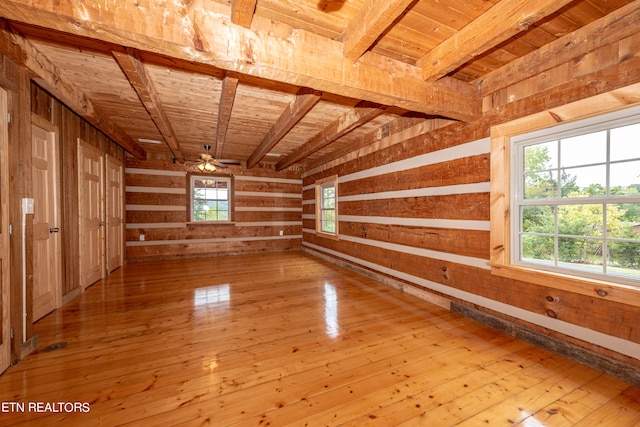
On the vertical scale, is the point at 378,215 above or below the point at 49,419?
above

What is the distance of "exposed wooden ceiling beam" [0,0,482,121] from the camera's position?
137 cm

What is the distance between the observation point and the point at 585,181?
1.97m

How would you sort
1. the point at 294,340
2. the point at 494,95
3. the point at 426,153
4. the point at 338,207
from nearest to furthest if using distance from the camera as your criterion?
the point at 294,340 < the point at 494,95 < the point at 426,153 < the point at 338,207

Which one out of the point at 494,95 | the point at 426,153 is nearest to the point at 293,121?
the point at 426,153

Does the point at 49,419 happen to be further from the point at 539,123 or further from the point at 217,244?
the point at 217,244

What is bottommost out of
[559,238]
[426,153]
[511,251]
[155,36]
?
[511,251]

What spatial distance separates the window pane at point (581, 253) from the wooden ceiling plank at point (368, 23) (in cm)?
223

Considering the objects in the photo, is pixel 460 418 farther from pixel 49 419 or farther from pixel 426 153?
pixel 426 153

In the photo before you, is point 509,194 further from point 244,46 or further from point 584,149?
point 244,46

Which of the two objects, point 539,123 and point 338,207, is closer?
point 539,123

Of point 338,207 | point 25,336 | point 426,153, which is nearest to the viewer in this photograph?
point 25,336

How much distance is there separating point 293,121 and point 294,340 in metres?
2.60

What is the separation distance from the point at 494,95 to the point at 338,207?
11.0 ft

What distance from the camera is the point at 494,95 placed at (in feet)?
8.18
